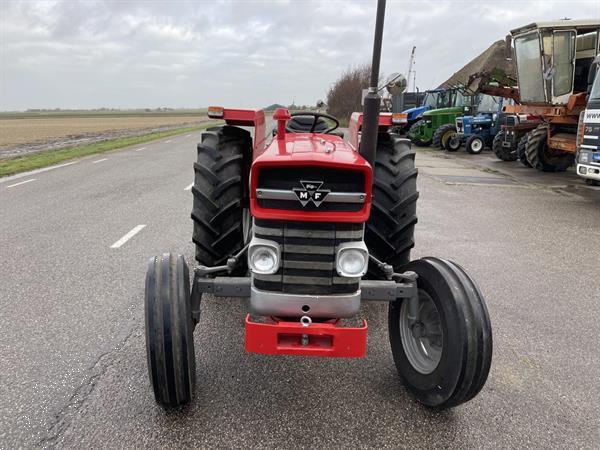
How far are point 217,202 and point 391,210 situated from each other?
1192 millimetres

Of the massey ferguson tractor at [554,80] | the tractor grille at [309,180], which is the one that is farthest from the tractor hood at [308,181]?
the massey ferguson tractor at [554,80]

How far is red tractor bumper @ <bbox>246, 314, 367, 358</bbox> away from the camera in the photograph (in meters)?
2.19

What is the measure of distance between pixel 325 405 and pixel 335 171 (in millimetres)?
1234

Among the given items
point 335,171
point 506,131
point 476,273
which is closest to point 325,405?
point 335,171

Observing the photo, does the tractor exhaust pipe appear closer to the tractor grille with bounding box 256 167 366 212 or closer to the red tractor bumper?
the tractor grille with bounding box 256 167 366 212

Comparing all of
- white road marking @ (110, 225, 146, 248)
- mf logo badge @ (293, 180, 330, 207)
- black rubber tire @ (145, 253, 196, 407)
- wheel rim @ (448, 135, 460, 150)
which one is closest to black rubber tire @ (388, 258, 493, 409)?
mf logo badge @ (293, 180, 330, 207)

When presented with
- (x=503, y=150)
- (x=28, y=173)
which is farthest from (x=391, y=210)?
(x=503, y=150)

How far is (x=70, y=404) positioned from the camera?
239 cm

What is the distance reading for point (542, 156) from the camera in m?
12.1

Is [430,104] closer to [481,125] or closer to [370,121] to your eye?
[481,125]

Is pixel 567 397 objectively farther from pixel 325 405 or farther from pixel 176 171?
pixel 176 171

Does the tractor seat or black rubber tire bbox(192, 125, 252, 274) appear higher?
the tractor seat

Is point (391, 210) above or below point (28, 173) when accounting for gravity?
above

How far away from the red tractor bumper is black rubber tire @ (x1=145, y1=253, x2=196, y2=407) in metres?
0.30
